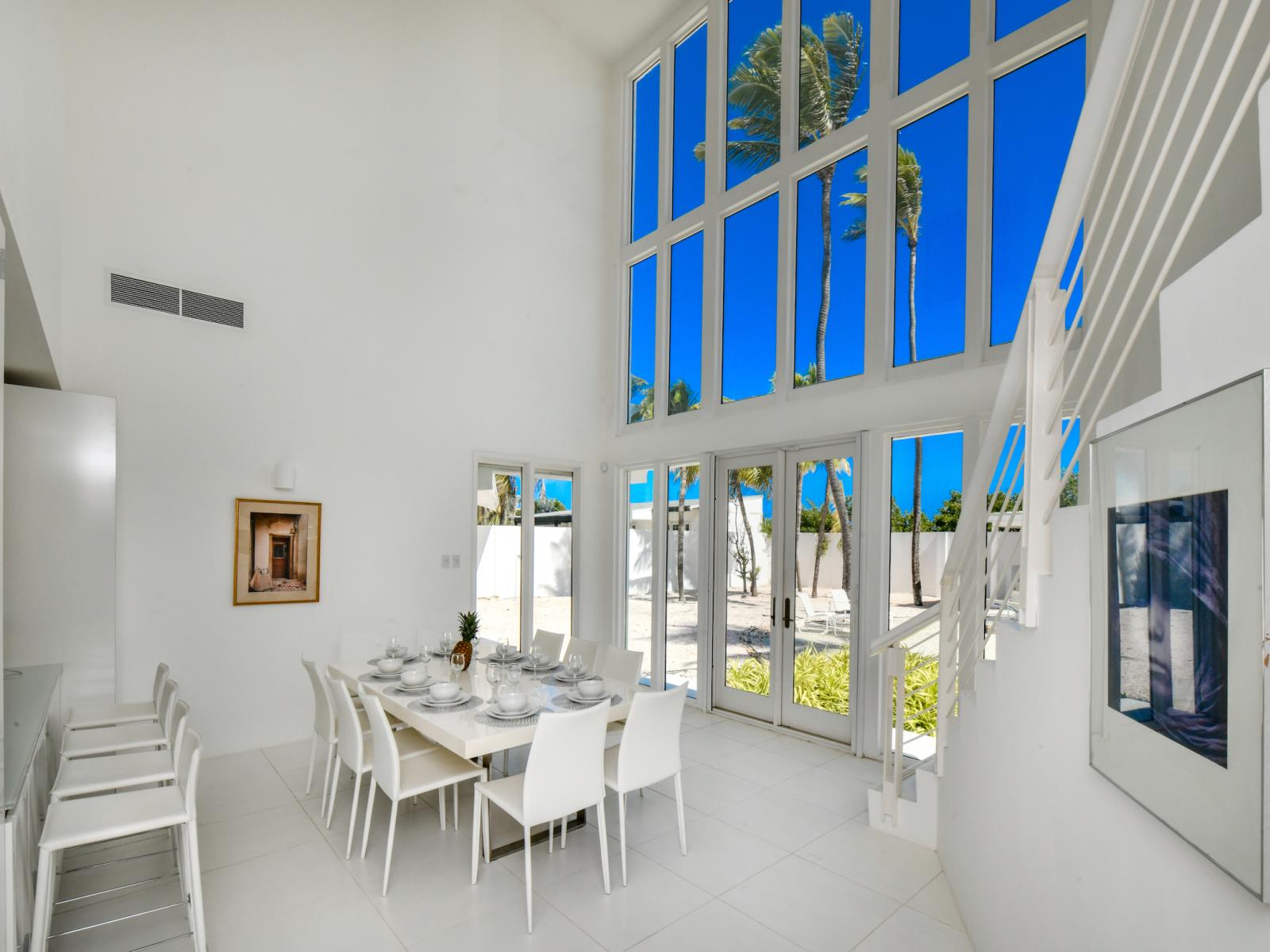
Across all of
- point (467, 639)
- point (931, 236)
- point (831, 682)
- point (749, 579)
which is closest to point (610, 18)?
point (931, 236)

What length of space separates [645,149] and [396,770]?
6490mm

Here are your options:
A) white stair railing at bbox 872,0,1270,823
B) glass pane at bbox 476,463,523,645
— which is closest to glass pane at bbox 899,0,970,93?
white stair railing at bbox 872,0,1270,823

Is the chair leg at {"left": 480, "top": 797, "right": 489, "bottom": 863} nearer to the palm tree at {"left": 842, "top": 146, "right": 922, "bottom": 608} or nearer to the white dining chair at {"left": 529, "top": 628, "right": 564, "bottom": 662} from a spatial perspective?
the white dining chair at {"left": 529, "top": 628, "right": 564, "bottom": 662}

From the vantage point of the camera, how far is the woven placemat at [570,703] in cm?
347

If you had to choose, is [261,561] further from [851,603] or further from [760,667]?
[851,603]

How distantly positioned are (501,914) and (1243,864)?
8.76 ft

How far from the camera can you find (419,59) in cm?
602

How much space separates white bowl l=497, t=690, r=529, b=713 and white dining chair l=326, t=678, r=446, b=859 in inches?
25.4

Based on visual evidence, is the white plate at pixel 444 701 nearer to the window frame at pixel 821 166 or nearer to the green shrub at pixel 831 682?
the green shrub at pixel 831 682

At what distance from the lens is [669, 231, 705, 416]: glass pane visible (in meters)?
6.61

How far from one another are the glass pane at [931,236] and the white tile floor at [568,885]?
308 cm

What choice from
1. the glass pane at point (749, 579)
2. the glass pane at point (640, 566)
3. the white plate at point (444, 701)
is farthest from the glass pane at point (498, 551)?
the white plate at point (444, 701)

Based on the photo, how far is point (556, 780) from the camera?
9.65 ft

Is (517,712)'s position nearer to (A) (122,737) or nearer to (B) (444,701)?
(B) (444,701)
